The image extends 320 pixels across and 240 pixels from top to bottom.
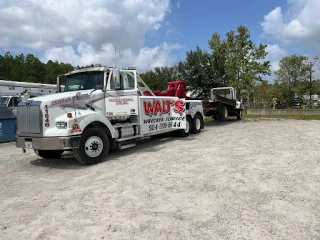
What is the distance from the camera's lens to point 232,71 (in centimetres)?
2797

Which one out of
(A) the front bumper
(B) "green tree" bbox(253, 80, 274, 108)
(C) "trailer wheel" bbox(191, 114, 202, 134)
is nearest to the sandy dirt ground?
(A) the front bumper

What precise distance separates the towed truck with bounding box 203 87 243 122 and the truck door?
415 inches

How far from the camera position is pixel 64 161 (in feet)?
26.8

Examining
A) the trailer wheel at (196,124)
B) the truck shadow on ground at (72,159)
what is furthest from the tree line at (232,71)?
the truck shadow on ground at (72,159)

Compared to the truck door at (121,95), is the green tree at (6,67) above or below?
above

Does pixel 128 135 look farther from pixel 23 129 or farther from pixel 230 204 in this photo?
pixel 230 204

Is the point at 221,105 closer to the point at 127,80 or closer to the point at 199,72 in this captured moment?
the point at 199,72

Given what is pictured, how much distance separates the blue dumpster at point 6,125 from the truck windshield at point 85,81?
524 cm

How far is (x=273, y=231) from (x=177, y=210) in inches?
53.0

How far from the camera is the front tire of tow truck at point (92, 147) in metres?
7.19

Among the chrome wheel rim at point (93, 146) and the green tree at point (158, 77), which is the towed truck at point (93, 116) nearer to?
the chrome wheel rim at point (93, 146)

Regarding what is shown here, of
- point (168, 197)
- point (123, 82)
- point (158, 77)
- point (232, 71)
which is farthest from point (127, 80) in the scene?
point (158, 77)

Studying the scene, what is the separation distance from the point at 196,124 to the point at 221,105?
22.8 ft

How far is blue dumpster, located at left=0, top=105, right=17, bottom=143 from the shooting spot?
12.4 m
